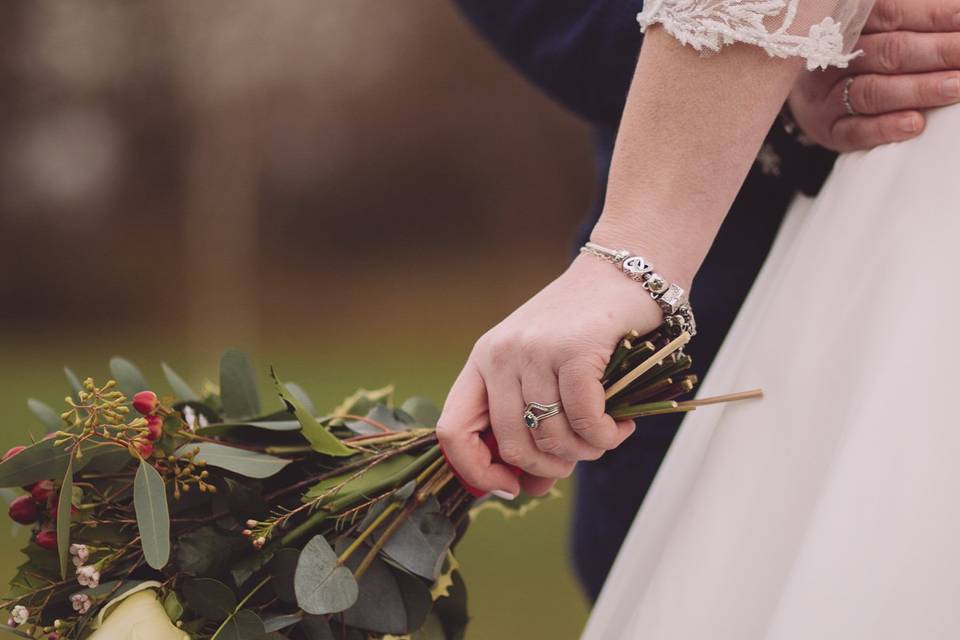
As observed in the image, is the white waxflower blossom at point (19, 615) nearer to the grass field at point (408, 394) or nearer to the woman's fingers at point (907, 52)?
the woman's fingers at point (907, 52)

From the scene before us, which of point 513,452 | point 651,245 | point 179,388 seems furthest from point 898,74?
point 179,388

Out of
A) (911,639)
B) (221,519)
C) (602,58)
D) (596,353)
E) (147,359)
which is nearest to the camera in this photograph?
(911,639)

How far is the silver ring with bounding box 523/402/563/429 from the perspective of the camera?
0.93 m

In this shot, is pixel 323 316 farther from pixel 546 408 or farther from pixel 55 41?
pixel 546 408

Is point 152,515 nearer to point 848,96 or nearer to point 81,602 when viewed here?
point 81,602

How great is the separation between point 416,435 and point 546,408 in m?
0.26

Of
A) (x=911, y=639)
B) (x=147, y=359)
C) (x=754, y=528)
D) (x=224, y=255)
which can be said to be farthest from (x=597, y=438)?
(x=224, y=255)

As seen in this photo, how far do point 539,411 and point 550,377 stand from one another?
4 centimetres

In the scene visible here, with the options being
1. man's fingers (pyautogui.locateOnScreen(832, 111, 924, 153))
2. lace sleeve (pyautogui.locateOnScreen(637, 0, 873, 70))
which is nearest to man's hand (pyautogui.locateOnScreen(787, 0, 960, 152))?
man's fingers (pyautogui.locateOnScreen(832, 111, 924, 153))

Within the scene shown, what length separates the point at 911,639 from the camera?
801mm

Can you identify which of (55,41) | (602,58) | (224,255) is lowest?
(224,255)

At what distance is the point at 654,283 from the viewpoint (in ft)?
3.12

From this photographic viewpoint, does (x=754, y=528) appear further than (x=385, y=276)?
No

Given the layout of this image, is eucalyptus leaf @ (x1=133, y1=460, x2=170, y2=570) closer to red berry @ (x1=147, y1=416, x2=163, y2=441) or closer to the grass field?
red berry @ (x1=147, y1=416, x2=163, y2=441)
